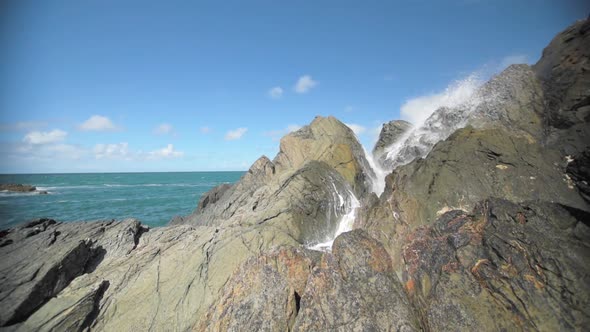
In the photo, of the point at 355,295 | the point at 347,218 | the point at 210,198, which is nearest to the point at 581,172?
the point at 347,218

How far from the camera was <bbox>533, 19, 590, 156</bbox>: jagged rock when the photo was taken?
1210 centimetres

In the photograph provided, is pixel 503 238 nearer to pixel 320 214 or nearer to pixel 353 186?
pixel 320 214

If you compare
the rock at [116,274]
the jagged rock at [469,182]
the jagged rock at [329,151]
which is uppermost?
the jagged rock at [329,151]

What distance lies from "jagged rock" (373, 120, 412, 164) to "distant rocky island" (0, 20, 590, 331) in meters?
5.89

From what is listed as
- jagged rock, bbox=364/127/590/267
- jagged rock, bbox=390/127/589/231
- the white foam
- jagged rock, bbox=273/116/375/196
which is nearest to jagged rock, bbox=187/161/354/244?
the white foam

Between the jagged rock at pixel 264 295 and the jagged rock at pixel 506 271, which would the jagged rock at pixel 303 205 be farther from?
the jagged rock at pixel 506 271

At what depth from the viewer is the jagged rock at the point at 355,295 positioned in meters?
6.12

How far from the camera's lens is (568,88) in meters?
13.3

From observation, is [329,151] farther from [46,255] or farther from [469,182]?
[46,255]

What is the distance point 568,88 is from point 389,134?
50.4 feet

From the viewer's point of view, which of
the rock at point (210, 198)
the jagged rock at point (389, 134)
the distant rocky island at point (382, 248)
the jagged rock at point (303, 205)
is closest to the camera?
the distant rocky island at point (382, 248)

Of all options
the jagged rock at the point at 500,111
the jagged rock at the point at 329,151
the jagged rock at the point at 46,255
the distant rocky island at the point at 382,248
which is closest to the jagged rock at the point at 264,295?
the distant rocky island at the point at 382,248

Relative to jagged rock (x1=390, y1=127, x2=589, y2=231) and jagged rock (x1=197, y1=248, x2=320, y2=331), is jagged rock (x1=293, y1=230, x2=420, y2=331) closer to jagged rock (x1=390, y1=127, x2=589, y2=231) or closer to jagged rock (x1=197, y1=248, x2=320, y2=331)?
jagged rock (x1=197, y1=248, x2=320, y2=331)

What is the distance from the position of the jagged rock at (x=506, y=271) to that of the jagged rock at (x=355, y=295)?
576mm
